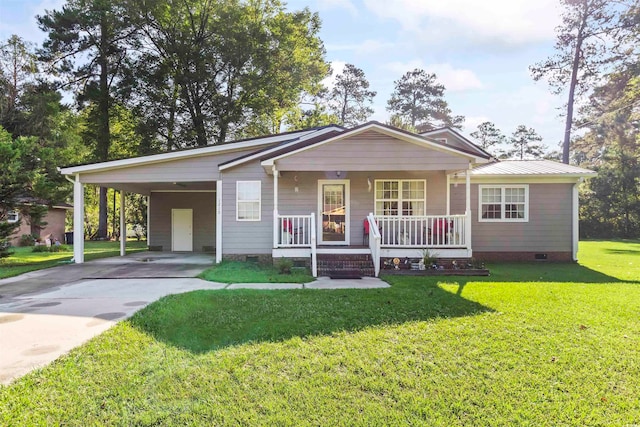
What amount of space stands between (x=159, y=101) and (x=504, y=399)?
24.7 metres

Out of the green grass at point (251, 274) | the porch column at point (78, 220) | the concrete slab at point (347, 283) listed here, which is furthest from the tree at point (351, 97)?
the concrete slab at point (347, 283)

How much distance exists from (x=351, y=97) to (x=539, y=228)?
24859 mm

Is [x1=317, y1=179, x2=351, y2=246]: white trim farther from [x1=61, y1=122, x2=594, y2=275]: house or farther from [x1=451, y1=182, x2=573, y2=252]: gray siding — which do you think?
[x1=451, y1=182, x2=573, y2=252]: gray siding

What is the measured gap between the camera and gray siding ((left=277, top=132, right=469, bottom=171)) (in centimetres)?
938

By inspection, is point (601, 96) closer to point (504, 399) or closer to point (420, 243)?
point (420, 243)

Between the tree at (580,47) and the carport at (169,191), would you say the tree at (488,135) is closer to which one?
the tree at (580,47)

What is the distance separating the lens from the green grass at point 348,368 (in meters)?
2.65

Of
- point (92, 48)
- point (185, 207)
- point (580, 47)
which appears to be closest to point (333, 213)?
point (185, 207)

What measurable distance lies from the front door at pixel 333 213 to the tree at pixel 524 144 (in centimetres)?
4189

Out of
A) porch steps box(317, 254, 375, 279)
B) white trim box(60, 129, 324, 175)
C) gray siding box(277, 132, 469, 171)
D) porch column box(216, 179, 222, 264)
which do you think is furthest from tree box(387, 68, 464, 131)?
porch steps box(317, 254, 375, 279)

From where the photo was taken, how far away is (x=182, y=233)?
14.9m

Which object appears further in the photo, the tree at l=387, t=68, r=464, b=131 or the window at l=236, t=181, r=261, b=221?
the tree at l=387, t=68, r=464, b=131

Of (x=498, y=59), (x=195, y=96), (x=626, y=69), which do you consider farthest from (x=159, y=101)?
(x=626, y=69)

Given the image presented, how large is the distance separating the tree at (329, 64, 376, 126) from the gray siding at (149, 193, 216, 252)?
20598 millimetres
